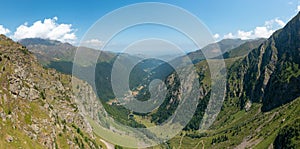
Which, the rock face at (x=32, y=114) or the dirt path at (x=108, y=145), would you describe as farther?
the dirt path at (x=108, y=145)

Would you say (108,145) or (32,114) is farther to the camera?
(108,145)

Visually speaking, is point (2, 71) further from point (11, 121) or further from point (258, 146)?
point (258, 146)

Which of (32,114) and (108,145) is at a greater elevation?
(32,114)

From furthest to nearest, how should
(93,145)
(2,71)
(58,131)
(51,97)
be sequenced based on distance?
(51,97) < (93,145) < (58,131) < (2,71)

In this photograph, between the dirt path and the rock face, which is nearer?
the rock face

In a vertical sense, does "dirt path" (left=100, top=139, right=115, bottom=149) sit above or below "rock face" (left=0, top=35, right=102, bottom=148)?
below

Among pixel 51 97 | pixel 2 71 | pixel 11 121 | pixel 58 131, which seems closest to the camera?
pixel 11 121

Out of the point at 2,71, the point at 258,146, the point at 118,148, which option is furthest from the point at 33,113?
the point at 258,146

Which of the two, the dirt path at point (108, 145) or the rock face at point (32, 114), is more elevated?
the rock face at point (32, 114)
